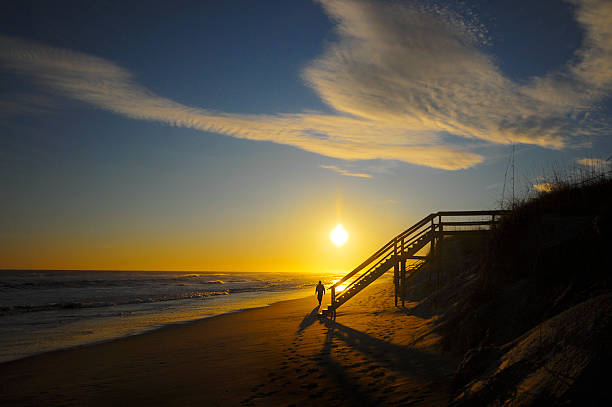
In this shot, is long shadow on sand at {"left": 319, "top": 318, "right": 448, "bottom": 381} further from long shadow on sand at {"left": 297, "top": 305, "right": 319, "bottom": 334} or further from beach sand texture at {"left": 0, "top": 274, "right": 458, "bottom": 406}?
long shadow on sand at {"left": 297, "top": 305, "right": 319, "bottom": 334}

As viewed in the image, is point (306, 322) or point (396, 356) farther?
point (306, 322)

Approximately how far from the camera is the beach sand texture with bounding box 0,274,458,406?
6.84 metres

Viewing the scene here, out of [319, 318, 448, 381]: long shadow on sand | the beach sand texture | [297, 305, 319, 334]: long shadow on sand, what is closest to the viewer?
the beach sand texture

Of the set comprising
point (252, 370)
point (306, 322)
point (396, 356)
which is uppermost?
point (396, 356)

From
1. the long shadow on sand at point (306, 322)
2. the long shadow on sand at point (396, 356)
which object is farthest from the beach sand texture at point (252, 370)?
the long shadow on sand at point (306, 322)

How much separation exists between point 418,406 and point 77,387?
25.4 feet

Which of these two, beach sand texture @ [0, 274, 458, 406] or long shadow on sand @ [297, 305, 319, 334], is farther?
long shadow on sand @ [297, 305, 319, 334]

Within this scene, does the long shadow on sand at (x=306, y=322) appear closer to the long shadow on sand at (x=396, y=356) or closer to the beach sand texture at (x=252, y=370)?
the beach sand texture at (x=252, y=370)

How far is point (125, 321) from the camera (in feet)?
66.6

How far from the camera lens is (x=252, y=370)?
29.6 ft

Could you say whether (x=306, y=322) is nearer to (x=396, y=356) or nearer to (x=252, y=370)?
(x=252, y=370)

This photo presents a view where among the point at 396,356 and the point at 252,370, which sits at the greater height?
the point at 396,356


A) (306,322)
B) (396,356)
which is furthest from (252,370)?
(306,322)

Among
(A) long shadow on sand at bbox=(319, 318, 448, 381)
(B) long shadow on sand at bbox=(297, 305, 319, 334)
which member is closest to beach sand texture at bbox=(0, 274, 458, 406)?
(A) long shadow on sand at bbox=(319, 318, 448, 381)
